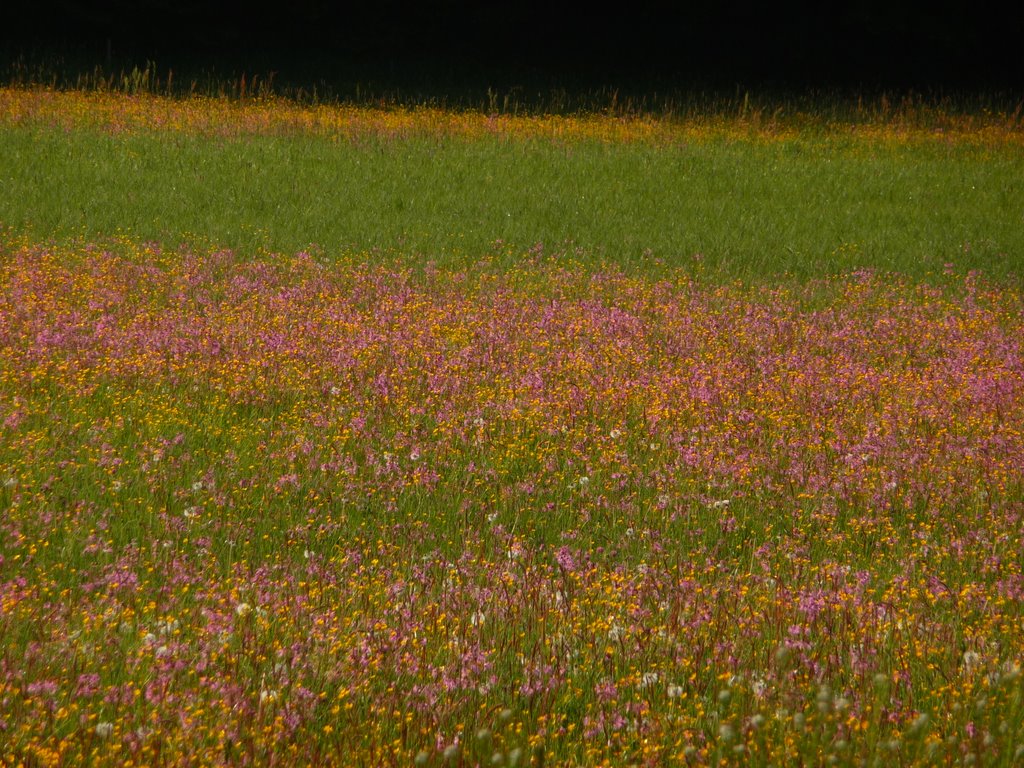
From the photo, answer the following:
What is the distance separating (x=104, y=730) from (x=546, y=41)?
35.9 meters

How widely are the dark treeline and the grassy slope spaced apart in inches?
492

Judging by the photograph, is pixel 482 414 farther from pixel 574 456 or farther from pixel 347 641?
pixel 347 641

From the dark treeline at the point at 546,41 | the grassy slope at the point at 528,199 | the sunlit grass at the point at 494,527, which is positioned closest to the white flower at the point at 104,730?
the sunlit grass at the point at 494,527

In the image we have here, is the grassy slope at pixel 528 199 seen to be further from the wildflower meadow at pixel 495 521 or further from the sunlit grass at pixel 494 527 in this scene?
the sunlit grass at pixel 494 527

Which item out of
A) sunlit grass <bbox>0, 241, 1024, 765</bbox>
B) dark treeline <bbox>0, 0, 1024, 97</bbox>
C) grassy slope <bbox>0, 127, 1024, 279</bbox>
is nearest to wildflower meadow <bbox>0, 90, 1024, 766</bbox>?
sunlit grass <bbox>0, 241, 1024, 765</bbox>

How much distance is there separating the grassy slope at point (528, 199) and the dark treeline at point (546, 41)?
12.5 m

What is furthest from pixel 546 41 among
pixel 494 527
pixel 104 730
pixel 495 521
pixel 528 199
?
pixel 104 730

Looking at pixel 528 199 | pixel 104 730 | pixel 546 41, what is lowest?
pixel 104 730

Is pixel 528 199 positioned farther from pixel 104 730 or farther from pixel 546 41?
pixel 546 41

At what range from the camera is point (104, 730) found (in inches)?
109

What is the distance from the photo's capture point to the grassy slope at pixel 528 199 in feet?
43.1

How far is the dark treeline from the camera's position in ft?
101

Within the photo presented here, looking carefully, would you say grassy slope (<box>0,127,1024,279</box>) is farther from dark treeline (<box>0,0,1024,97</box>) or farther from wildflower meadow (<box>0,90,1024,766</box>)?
dark treeline (<box>0,0,1024,97</box>)

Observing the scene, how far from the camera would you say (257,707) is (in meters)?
3.04
